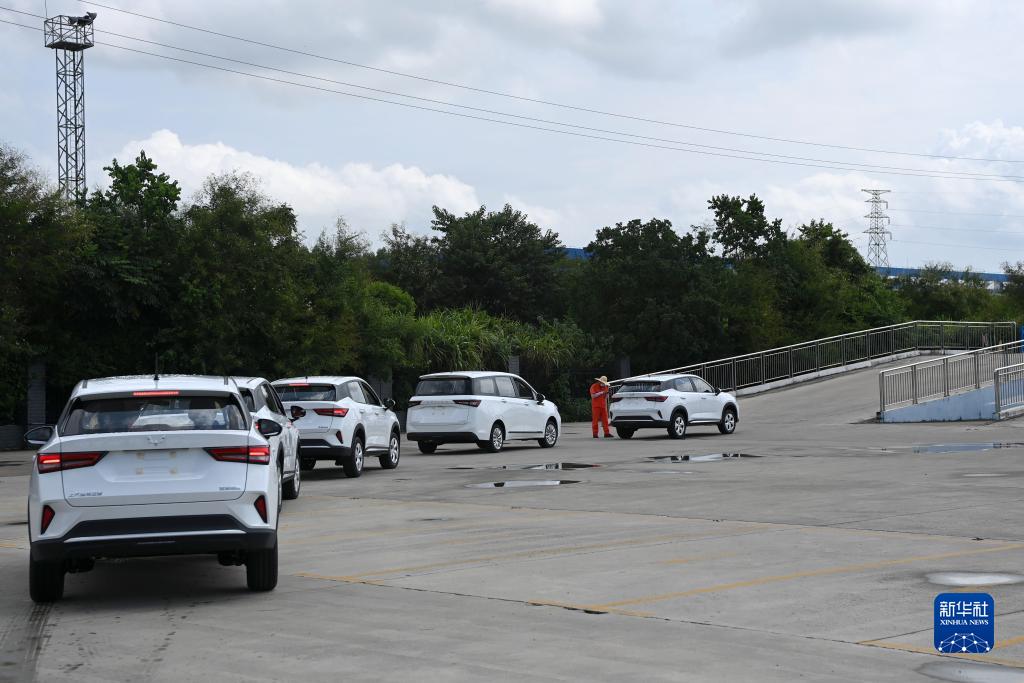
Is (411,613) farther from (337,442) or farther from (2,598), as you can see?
(337,442)

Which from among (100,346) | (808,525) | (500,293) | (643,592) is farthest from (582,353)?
(643,592)

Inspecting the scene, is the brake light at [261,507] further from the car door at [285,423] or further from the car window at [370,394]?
the car window at [370,394]

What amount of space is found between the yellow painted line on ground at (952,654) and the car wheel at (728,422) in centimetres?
2619

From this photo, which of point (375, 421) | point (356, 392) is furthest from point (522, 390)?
point (356, 392)

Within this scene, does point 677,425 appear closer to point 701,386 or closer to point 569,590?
point 701,386

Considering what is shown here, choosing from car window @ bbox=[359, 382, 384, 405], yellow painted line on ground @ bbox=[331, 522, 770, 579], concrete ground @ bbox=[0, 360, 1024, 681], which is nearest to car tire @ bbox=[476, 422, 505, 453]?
car window @ bbox=[359, 382, 384, 405]

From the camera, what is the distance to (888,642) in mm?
7480

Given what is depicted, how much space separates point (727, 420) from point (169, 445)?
25784 millimetres

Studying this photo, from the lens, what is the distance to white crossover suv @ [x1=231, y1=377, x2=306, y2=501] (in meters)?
15.7

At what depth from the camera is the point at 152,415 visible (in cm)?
972

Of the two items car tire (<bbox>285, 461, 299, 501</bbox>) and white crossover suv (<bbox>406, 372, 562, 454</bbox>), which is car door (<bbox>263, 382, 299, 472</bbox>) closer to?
car tire (<bbox>285, 461, 299, 501</bbox>)

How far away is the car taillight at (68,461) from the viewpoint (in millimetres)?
9297

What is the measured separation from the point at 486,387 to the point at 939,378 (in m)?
17.8

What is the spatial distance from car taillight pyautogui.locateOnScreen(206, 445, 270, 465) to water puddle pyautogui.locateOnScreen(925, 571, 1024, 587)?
202 inches
